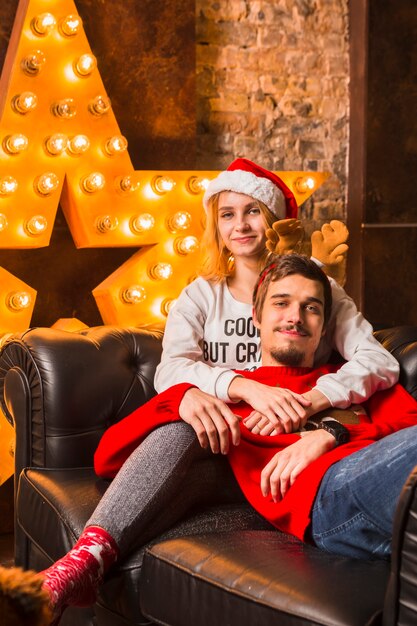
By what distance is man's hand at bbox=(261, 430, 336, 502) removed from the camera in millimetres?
2025

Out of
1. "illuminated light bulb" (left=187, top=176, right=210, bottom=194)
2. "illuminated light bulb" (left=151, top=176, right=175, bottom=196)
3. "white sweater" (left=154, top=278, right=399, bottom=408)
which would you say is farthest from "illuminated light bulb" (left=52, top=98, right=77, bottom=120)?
"white sweater" (left=154, top=278, right=399, bottom=408)

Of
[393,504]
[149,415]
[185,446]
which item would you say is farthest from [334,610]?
[149,415]

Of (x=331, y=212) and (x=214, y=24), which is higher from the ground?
(x=214, y=24)

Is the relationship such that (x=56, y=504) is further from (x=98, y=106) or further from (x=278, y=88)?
(x=278, y=88)

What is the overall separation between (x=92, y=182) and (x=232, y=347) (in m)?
1.08

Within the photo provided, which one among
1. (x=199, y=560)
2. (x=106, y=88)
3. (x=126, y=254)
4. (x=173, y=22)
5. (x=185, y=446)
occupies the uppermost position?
(x=173, y=22)

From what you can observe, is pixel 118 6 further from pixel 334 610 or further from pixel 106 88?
pixel 334 610

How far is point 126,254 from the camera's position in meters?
3.88

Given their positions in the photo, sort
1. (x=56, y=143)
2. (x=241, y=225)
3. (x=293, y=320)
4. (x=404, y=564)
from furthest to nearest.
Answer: (x=56, y=143) < (x=241, y=225) < (x=293, y=320) < (x=404, y=564)

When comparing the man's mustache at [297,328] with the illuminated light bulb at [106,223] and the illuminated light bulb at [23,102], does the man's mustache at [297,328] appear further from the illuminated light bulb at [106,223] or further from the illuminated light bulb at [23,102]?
the illuminated light bulb at [23,102]

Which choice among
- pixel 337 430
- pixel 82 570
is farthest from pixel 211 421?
pixel 82 570

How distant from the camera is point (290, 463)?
2.04 metres

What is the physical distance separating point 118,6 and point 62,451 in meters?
2.04

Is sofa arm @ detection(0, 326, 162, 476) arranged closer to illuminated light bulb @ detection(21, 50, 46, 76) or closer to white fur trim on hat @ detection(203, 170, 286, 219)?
white fur trim on hat @ detection(203, 170, 286, 219)
